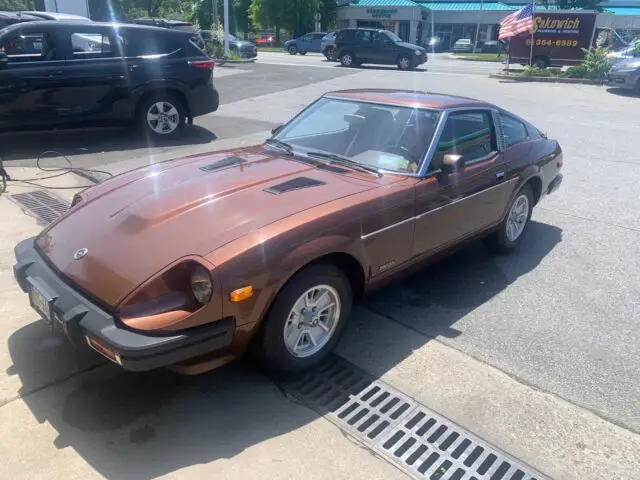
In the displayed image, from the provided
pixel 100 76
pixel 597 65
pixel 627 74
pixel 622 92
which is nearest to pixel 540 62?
pixel 597 65

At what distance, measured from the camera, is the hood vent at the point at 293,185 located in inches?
134

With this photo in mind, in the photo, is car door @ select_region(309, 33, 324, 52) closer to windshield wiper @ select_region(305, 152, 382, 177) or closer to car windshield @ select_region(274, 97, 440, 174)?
car windshield @ select_region(274, 97, 440, 174)

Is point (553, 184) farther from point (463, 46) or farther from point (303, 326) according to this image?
point (463, 46)

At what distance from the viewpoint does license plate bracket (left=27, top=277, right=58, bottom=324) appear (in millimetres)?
2836

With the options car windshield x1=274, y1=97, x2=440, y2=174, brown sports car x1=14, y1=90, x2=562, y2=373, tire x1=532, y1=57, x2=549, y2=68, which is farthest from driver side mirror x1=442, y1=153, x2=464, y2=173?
tire x1=532, y1=57, x2=549, y2=68

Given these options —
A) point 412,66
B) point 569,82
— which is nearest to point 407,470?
point 569,82

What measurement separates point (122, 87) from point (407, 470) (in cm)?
767

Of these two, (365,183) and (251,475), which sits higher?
(365,183)

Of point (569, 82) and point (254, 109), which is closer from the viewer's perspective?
point (254, 109)

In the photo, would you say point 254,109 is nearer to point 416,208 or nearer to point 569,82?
point 416,208

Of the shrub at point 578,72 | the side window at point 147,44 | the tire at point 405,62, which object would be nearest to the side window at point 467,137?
the side window at point 147,44

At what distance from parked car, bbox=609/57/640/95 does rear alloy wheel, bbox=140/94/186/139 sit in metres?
14.7

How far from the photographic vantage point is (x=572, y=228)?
231 inches

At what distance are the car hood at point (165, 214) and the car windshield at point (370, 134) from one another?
1.14ft
